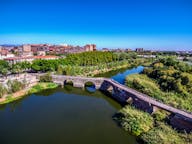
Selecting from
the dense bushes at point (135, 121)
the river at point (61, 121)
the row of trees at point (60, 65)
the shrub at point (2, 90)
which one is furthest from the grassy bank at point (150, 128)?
the row of trees at point (60, 65)

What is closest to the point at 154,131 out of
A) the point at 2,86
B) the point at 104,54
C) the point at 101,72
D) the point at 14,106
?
the point at 14,106

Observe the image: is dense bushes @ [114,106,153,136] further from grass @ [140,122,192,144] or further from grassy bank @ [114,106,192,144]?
grass @ [140,122,192,144]

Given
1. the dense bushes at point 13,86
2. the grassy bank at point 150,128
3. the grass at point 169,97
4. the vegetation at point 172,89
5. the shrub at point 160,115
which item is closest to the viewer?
the grassy bank at point 150,128

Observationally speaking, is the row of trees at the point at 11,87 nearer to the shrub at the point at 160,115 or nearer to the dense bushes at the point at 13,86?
the dense bushes at the point at 13,86

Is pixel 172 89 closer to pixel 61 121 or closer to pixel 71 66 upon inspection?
pixel 61 121

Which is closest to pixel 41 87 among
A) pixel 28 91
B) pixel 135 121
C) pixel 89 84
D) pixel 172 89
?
pixel 28 91

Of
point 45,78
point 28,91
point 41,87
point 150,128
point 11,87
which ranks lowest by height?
point 150,128
